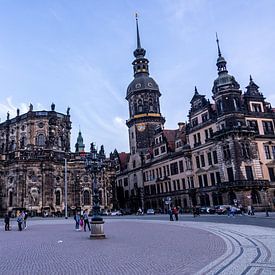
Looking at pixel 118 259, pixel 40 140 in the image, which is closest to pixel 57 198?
pixel 40 140

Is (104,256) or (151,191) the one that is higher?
(151,191)

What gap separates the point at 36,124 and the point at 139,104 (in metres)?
25.7

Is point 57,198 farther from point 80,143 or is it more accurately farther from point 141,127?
point 80,143

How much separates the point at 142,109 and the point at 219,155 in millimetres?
34932

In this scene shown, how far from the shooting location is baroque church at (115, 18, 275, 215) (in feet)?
144

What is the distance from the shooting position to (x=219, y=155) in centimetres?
4625

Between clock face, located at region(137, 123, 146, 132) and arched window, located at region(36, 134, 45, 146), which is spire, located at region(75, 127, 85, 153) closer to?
arched window, located at region(36, 134, 45, 146)

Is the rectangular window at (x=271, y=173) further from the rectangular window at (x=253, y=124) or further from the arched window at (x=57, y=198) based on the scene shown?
the arched window at (x=57, y=198)

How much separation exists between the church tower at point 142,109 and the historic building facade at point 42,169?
390 inches

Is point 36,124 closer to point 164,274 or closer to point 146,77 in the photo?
point 146,77

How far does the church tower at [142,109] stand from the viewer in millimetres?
75562

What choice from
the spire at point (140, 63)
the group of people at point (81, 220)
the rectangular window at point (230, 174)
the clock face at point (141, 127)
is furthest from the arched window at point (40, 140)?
the group of people at point (81, 220)

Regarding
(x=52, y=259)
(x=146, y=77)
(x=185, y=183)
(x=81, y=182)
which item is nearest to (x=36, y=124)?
(x=81, y=182)

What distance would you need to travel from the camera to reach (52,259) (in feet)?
36.0
